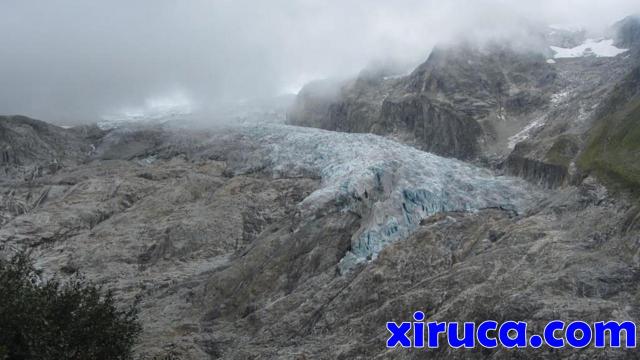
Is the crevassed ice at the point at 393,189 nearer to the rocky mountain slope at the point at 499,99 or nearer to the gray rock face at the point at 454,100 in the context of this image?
the rocky mountain slope at the point at 499,99

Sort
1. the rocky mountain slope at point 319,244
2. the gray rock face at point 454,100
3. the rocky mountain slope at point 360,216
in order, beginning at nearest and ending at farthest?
the rocky mountain slope at point 319,244 < the rocky mountain slope at point 360,216 < the gray rock face at point 454,100

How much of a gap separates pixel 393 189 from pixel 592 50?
79846 millimetres

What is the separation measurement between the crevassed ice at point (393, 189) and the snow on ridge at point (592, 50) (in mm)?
57721

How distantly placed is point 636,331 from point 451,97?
80.3 metres

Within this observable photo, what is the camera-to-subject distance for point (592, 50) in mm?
121188

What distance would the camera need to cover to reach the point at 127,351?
3083cm

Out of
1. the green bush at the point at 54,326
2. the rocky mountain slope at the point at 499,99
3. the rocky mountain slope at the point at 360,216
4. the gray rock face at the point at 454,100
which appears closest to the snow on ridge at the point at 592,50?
the rocky mountain slope at the point at 499,99

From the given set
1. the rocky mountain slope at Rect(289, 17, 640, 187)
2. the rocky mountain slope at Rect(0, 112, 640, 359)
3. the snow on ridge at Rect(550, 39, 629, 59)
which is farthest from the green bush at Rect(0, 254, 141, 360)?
the snow on ridge at Rect(550, 39, 629, 59)

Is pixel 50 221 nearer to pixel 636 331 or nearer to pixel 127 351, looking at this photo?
pixel 127 351

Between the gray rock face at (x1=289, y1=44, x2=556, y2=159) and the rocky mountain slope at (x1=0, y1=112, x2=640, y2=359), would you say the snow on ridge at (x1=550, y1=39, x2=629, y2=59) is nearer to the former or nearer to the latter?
the gray rock face at (x1=289, y1=44, x2=556, y2=159)

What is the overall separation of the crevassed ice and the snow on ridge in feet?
189

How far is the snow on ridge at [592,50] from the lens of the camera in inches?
4623

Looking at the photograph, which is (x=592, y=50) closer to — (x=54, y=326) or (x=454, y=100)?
(x=454, y=100)

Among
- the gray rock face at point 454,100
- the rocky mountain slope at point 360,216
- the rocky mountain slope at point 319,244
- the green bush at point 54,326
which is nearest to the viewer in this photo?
the green bush at point 54,326
